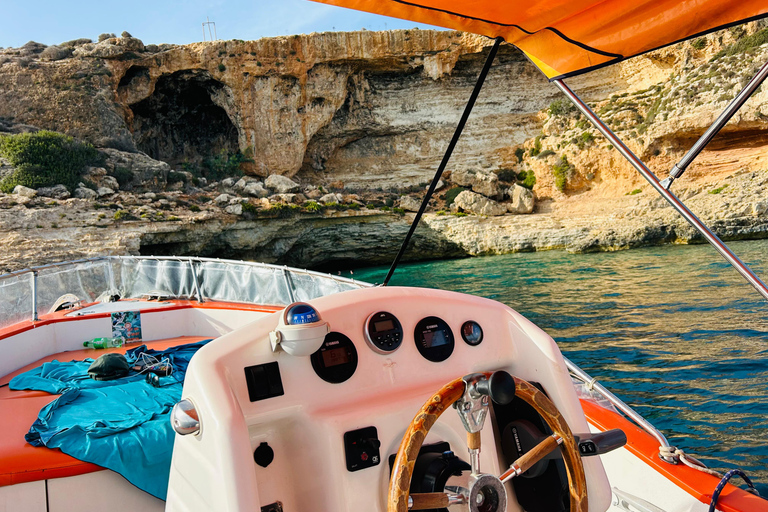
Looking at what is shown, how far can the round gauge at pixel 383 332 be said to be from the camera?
190 cm

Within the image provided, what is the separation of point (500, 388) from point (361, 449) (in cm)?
70

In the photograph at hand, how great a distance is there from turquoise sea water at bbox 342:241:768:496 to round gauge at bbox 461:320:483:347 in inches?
115

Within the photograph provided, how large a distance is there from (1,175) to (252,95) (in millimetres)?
13673

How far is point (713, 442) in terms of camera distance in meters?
4.35

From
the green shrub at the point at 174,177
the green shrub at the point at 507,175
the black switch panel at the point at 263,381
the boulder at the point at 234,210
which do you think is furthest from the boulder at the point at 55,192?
the black switch panel at the point at 263,381

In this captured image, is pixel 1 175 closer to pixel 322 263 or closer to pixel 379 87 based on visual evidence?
pixel 322 263

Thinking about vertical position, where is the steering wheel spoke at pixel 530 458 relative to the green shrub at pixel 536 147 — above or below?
below

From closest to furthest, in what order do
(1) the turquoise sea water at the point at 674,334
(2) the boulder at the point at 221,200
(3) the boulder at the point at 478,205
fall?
(1) the turquoise sea water at the point at 674,334 < (2) the boulder at the point at 221,200 < (3) the boulder at the point at 478,205

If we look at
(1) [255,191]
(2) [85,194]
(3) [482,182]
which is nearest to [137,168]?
(2) [85,194]

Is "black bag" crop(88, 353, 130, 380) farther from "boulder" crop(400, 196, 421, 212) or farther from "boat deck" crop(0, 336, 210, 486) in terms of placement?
"boulder" crop(400, 196, 421, 212)

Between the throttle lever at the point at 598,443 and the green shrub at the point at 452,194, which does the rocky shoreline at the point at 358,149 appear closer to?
the green shrub at the point at 452,194

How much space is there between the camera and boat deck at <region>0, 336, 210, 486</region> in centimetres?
251

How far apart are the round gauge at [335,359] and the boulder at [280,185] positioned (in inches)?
1048

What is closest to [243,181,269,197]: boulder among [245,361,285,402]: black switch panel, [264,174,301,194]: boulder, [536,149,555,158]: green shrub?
[264,174,301,194]: boulder
